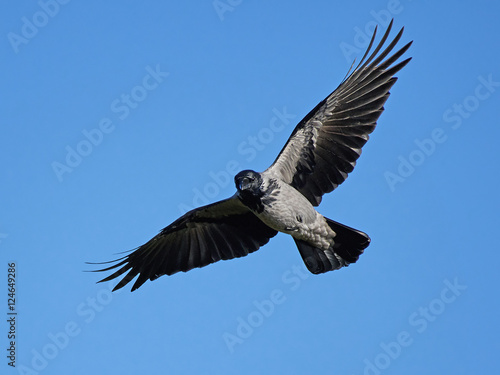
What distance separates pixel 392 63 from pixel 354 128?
1127 mm

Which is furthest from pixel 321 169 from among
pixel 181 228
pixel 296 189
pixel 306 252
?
pixel 181 228

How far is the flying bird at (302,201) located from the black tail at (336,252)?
0.01m

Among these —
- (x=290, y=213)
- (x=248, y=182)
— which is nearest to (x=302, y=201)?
(x=290, y=213)

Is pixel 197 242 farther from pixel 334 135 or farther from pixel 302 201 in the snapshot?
pixel 334 135

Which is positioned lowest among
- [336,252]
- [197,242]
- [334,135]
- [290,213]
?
[336,252]

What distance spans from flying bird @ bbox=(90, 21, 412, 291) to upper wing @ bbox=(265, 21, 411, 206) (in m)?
0.01

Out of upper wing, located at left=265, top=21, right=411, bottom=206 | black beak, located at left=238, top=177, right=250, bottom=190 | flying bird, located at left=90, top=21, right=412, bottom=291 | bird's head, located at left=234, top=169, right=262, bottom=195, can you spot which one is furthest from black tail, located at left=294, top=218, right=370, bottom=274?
black beak, located at left=238, top=177, right=250, bottom=190

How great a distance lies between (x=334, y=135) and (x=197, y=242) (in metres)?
2.73

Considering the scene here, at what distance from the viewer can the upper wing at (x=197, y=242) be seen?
Result: 38.8 feet

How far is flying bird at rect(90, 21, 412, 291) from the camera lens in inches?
422

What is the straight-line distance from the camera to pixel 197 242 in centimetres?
1205

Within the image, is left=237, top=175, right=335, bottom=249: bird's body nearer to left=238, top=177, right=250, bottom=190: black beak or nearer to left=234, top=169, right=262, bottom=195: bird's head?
left=234, top=169, right=262, bottom=195: bird's head

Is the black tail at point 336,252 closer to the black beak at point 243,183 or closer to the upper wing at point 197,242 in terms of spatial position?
the upper wing at point 197,242

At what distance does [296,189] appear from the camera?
11.3m
